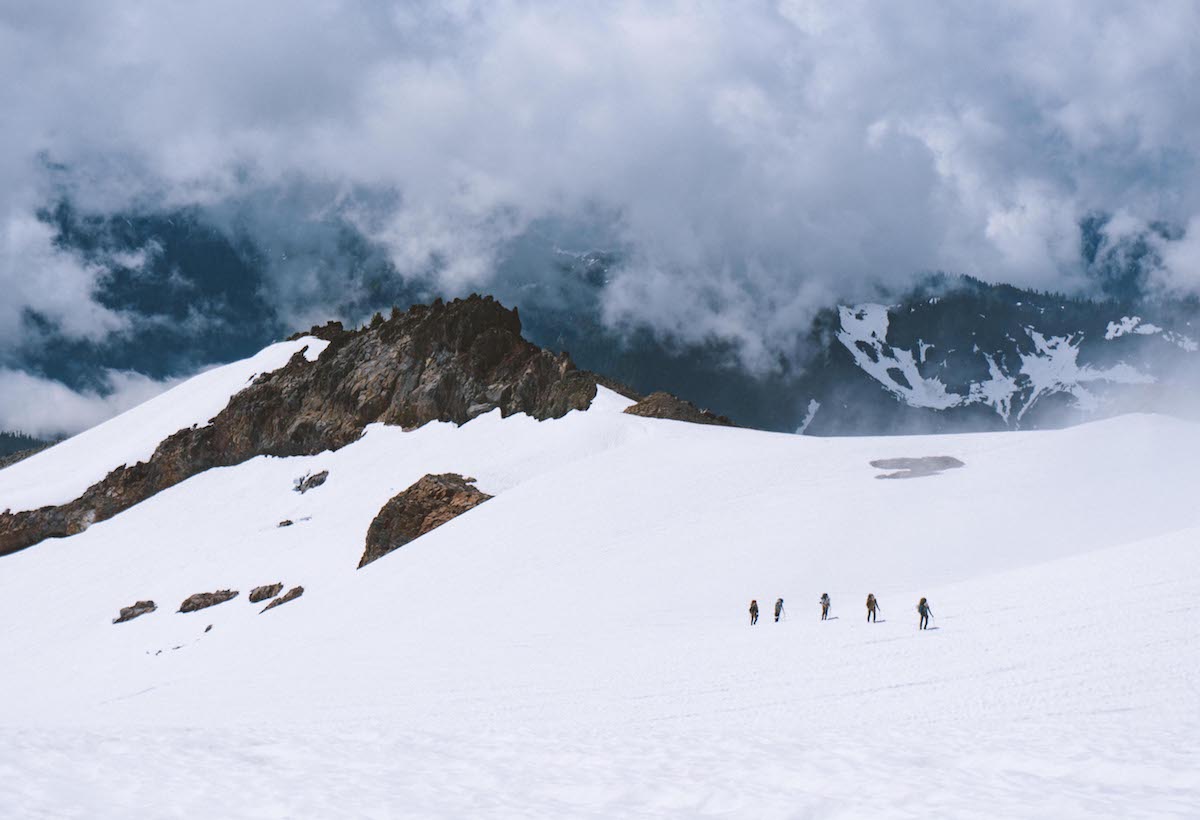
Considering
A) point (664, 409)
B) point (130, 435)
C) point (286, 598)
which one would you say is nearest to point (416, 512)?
point (286, 598)

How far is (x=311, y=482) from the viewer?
65062 mm

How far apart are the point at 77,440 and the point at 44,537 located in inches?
1042

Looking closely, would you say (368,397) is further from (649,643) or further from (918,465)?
(649,643)

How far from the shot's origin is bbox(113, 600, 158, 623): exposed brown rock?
158 ft

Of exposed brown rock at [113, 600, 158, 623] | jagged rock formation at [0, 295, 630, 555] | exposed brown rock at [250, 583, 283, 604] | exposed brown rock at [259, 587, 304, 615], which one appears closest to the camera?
exposed brown rock at [259, 587, 304, 615]

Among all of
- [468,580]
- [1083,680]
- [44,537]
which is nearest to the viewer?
[1083,680]

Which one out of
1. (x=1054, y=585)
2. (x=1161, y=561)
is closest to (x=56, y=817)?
(x=1054, y=585)

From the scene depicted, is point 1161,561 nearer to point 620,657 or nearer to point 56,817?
point 620,657

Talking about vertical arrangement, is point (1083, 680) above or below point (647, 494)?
below

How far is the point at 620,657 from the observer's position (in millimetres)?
23297

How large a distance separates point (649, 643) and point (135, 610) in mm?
37275

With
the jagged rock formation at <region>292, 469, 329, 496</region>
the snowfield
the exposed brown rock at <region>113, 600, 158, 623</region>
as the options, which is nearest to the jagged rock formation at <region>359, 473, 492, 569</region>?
the snowfield

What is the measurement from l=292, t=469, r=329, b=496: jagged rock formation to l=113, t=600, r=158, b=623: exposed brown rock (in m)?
16.5

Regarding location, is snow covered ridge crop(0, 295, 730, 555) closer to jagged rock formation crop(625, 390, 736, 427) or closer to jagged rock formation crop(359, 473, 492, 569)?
jagged rock formation crop(625, 390, 736, 427)
